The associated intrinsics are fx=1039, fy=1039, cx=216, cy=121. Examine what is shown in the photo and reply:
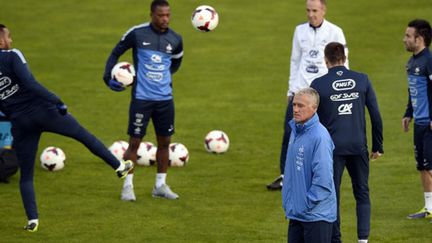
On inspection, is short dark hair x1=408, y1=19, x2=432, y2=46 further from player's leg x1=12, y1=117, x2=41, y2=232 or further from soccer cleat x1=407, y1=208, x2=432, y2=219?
player's leg x1=12, y1=117, x2=41, y2=232

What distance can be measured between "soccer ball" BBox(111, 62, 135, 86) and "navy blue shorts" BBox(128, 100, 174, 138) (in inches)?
16.8

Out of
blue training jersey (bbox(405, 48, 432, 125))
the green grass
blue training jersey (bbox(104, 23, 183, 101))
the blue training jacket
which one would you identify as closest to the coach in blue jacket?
the blue training jacket

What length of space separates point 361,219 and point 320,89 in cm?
189

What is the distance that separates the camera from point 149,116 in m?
16.7

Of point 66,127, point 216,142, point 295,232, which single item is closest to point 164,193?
point 66,127

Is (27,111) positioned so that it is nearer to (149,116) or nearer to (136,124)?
(136,124)

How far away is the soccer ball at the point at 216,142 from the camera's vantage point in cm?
2039

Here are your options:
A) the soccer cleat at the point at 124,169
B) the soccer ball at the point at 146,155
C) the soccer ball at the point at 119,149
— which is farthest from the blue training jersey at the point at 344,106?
the soccer ball at the point at 119,149

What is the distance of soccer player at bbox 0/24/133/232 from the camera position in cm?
1431

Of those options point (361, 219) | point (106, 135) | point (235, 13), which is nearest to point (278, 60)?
point (235, 13)

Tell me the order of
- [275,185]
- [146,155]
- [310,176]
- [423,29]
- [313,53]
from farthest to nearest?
[146,155]
[275,185]
[313,53]
[423,29]
[310,176]

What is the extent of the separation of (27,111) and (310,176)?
16.8 ft

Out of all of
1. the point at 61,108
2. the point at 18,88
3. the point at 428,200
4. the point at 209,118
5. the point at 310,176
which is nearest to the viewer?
the point at 310,176

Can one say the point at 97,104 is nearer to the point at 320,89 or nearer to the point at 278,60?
the point at 278,60
